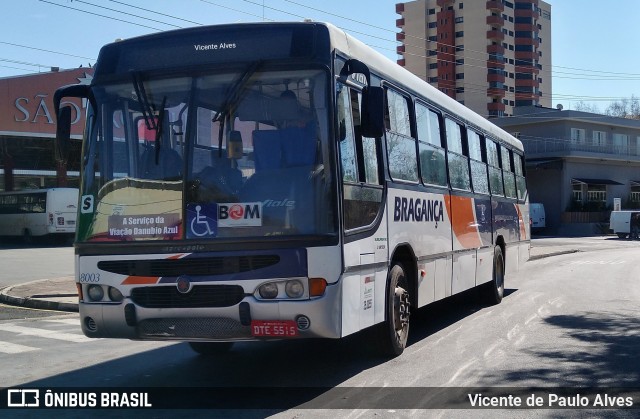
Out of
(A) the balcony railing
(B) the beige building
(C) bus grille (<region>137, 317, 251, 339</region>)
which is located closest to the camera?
(C) bus grille (<region>137, 317, 251, 339</region>)

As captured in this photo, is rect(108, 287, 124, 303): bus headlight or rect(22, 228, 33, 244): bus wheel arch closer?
rect(108, 287, 124, 303): bus headlight

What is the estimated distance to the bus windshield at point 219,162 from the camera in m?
6.64

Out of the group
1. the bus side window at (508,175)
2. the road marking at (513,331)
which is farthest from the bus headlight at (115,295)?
the bus side window at (508,175)

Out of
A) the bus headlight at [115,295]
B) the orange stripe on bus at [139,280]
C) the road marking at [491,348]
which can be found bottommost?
the road marking at [491,348]

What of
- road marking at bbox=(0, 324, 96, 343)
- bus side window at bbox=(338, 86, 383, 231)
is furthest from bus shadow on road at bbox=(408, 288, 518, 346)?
road marking at bbox=(0, 324, 96, 343)

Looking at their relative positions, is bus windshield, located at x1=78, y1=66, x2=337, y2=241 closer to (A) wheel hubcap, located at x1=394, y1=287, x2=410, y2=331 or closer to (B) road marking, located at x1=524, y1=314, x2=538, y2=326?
(A) wheel hubcap, located at x1=394, y1=287, x2=410, y2=331

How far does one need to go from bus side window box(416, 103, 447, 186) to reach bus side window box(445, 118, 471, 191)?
433mm

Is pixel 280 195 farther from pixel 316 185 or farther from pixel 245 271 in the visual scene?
pixel 245 271

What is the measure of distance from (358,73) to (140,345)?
4.96 metres

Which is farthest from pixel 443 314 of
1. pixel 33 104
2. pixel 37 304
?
pixel 33 104

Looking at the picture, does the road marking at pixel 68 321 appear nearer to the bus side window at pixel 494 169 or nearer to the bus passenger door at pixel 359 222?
the bus passenger door at pixel 359 222

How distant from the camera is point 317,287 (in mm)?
6562

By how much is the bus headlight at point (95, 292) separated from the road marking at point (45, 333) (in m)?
3.61

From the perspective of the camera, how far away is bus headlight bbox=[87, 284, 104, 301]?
711 cm
